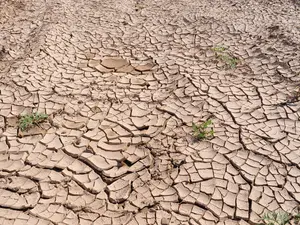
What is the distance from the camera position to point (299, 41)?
3865mm

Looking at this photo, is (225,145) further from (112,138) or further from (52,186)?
(52,186)

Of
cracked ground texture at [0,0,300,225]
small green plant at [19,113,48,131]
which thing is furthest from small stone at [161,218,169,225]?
small green plant at [19,113,48,131]

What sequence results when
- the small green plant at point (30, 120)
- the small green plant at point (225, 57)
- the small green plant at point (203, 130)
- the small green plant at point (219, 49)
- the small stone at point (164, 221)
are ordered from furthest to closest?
1. the small green plant at point (219, 49)
2. the small green plant at point (225, 57)
3. the small green plant at point (30, 120)
4. the small green plant at point (203, 130)
5. the small stone at point (164, 221)

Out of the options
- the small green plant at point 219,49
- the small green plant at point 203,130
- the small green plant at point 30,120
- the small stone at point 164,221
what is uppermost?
the small green plant at point 219,49

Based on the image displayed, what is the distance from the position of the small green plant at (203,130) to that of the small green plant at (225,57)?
1008 millimetres

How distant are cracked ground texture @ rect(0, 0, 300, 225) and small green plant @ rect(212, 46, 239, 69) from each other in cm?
4

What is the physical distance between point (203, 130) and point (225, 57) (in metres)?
1.24

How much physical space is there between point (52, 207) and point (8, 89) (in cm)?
158

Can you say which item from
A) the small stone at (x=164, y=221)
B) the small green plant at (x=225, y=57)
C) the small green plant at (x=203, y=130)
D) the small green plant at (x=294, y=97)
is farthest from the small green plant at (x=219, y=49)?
the small stone at (x=164, y=221)

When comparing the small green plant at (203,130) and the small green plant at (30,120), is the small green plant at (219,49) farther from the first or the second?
the small green plant at (30,120)

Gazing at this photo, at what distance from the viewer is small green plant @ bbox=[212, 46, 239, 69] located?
3.61 meters

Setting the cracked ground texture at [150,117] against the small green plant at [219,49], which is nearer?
the cracked ground texture at [150,117]

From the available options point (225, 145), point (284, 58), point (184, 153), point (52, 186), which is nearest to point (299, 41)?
point (284, 58)

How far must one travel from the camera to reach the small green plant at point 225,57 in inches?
142
